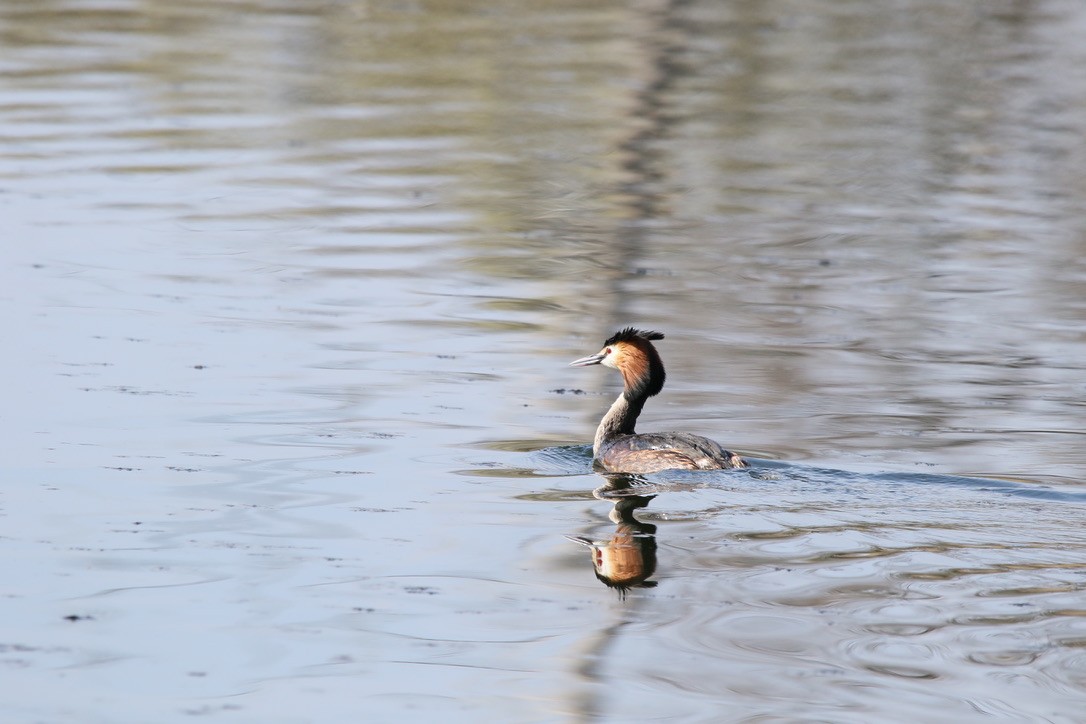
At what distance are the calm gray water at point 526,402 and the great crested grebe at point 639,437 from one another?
134 mm

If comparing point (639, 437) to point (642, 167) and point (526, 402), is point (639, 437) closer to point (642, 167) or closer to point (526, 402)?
point (526, 402)

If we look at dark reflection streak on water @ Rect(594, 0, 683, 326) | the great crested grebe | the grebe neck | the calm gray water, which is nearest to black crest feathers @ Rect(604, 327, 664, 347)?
the great crested grebe

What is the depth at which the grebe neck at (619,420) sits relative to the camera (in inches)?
397

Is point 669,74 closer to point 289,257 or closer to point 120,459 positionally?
point 289,257

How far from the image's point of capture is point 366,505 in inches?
348

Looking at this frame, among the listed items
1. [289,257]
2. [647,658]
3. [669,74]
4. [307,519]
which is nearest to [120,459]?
[307,519]

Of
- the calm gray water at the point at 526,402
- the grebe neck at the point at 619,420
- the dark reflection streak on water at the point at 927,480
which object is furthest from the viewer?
the grebe neck at the point at 619,420

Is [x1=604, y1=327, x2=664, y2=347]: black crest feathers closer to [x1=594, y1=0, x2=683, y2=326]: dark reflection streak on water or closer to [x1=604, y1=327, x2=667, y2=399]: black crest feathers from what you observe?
[x1=604, y1=327, x2=667, y2=399]: black crest feathers

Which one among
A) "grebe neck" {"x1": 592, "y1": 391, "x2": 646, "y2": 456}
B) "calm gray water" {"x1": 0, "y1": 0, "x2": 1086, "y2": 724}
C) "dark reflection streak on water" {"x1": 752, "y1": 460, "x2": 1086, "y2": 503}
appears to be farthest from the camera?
"grebe neck" {"x1": 592, "y1": 391, "x2": 646, "y2": 456}

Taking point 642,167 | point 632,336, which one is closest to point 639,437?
point 632,336

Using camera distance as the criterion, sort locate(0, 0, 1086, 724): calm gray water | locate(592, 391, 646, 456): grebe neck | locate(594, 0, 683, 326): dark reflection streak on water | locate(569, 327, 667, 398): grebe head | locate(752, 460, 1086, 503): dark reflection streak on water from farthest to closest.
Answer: locate(594, 0, 683, 326): dark reflection streak on water < locate(569, 327, 667, 398): grebe head < locate(592, 391, 646, 456): grebe neck < locate(752, 460, 1086, 503): dark reflection streak on water < locate(0, 0, 1086, 724): calm gray water

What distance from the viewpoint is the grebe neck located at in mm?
10077

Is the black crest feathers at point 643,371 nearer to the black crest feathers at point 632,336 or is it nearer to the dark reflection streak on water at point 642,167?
the black crest feathers at point 632,336

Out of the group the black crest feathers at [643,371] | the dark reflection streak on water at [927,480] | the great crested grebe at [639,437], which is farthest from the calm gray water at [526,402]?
the black crest feathers at [643,371]
